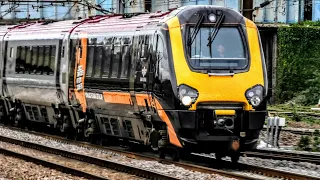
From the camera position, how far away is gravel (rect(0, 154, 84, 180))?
13.7m

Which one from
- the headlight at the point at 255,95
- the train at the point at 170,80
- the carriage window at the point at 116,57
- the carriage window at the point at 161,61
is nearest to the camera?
the train at the point at 170,80

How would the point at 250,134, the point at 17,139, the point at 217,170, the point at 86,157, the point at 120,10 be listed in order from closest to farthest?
1. the point at 217,170
2. the point at 250,134
3. the point at 86,157
4. the point at 17,139
5. the point at 120,10

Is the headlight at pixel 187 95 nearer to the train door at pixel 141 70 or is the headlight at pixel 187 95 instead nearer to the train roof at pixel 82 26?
the train door at pixel 141 70

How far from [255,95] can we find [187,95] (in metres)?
1.30

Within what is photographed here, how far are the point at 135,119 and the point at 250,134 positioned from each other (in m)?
2.74

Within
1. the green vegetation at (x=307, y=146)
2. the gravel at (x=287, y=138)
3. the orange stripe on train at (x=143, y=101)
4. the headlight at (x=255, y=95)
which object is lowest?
the gravel at (x=287, y=138)

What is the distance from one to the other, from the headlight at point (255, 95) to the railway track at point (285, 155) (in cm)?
186

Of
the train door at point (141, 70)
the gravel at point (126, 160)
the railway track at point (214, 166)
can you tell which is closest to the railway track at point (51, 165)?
the railway track at point (214, 166)

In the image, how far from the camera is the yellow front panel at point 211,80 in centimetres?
1429

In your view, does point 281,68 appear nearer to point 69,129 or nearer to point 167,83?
point 69,129

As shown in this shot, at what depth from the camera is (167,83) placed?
47.6 ft

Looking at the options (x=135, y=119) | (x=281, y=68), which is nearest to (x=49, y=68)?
(x=135, y=119)

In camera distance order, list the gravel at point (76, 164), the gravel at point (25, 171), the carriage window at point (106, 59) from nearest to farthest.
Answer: the gravel at point (25, 171), the gravel at point (76, 164), the carriage window at point (106, 59)

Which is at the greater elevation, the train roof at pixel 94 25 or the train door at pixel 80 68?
the train roof at pixel 94 25
